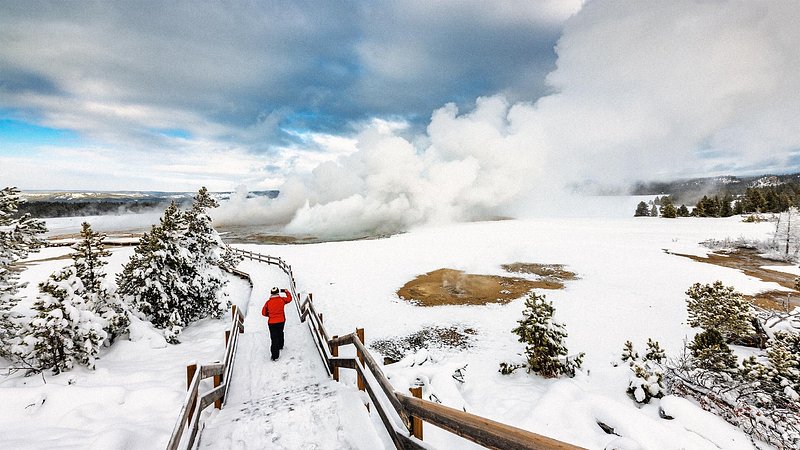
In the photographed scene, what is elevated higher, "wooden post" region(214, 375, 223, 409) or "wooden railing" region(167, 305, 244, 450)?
"wooden railing" region(167, 305, 244, 450)

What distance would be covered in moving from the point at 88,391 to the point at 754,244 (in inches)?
2209

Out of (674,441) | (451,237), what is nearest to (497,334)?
(674,441)

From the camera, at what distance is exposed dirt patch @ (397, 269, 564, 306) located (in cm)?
1975

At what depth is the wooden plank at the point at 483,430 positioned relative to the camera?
2287mm

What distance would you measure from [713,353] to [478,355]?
6.79m

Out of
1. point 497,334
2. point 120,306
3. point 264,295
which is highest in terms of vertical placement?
point 120,306

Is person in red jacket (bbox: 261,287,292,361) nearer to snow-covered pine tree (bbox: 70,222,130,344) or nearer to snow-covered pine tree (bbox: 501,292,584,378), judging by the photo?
snow-covered pine tree (bbox: 70,222,130,344)

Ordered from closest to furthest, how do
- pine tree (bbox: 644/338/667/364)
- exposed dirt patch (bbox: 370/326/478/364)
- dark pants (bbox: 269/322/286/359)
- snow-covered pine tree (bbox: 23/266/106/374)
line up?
snow-covered pine tree (bbox: 23/266/106/374), dark pants (bbox: 269/322/286/359), pine tree (bbox: 644/338/667/364), exposed dirt patch (bbox: 370/326/478/364)

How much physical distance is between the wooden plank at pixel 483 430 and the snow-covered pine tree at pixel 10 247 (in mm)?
9084

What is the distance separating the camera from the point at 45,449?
429 cm

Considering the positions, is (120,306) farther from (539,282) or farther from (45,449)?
(539,282)

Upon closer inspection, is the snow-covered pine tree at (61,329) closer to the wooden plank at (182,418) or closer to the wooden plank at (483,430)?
the wooden plank at (182,418)

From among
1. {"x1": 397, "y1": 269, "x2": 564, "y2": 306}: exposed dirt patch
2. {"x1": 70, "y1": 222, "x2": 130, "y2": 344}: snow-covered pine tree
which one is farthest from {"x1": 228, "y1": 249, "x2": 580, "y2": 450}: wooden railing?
{"x1": 397, "y1": 269, "x2": 564, "y2": 306}: exposed dirt patch

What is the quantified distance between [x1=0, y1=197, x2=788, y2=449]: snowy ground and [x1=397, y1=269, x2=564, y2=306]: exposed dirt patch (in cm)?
107
